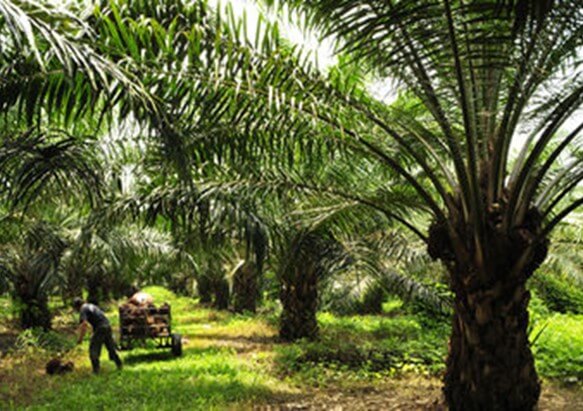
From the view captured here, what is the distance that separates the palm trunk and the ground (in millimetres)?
861

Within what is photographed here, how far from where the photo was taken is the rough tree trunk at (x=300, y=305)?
38.4 ft

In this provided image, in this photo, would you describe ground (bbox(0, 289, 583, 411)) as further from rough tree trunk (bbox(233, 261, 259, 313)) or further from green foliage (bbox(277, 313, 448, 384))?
rough tree trunk (bbox(233, 261, 259, 313))

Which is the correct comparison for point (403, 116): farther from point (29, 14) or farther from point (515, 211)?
point (29, 14)

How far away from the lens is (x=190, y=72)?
15.8ft

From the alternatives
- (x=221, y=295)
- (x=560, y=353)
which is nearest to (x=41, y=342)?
(x=560, y=353)

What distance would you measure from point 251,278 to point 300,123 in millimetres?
12844

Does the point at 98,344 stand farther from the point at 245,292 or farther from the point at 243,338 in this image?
the point at 245,292

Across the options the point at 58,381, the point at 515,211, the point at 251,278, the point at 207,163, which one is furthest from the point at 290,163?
the point at 251,278

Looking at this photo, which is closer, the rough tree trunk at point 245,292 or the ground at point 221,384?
the ground at point 221,384

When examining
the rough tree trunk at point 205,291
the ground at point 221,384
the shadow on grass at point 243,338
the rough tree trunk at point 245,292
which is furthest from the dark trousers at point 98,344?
the rough tree trunk at point 205,291

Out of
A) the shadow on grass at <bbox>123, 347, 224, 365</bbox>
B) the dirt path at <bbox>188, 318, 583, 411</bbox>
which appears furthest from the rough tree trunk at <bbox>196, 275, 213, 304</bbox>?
the dirt path at <bbox>188, 318, 583, 411</bbox>

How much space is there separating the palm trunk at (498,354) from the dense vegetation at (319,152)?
15 millimetres

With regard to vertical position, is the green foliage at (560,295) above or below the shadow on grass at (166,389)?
above

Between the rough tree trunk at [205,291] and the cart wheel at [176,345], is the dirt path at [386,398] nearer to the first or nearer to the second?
the cart wheel at [176,345]
